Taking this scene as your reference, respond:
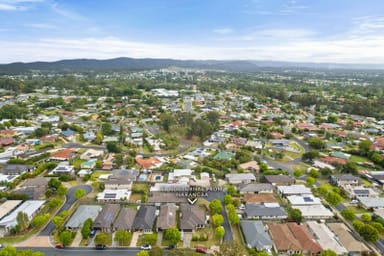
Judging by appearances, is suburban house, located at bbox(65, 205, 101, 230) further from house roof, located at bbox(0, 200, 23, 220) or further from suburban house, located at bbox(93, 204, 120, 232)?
house roof, located at bbox(0, 200, 23, 220)

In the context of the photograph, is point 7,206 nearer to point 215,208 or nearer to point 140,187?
point 140,187

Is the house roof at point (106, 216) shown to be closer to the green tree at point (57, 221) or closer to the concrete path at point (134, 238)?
the concrete path at point (134, 238)

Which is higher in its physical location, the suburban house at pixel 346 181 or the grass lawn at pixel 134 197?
the suburban house at pixel 346 181

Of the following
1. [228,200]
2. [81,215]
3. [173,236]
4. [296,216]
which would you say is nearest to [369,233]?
[296,216]

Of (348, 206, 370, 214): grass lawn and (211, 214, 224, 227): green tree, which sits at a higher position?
(211, 214, 224, 227): green tree

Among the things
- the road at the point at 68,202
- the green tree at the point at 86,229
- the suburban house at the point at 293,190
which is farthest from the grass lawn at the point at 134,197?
the suburban house at the point at 293,190

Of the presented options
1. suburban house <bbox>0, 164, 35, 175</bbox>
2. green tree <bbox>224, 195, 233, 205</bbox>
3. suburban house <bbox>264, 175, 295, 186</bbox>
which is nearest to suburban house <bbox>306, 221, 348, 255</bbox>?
green tree <bbox>224, 195, 233, 205</bbox>
